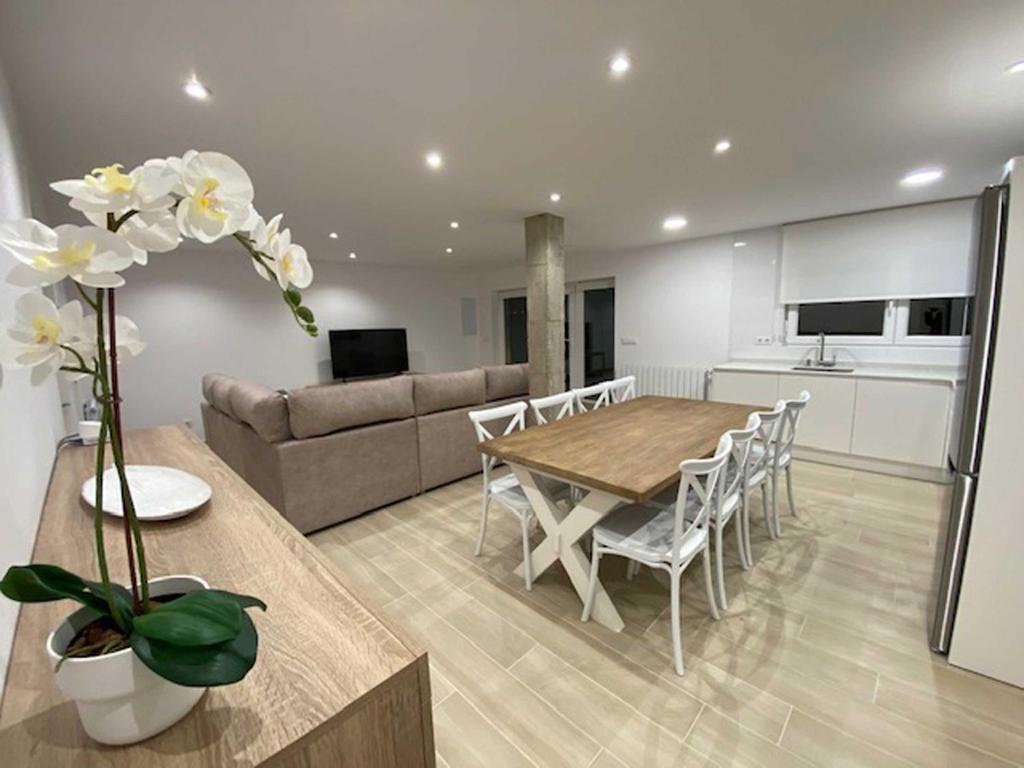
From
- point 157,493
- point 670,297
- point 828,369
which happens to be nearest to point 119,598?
point 157,493

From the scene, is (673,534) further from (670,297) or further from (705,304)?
(670,297)

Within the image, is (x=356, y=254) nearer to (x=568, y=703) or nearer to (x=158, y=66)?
(x=158, y=66)

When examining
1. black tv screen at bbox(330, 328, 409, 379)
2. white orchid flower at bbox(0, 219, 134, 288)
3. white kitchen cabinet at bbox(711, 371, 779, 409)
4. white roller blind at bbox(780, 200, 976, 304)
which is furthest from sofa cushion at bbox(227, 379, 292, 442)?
white roller blind at bbox(780, 200, 976, 304)

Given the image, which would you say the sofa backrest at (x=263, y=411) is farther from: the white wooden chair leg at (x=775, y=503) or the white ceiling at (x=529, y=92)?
the white wooden chair leg at (x=775, y=503)

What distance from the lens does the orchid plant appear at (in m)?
0.46

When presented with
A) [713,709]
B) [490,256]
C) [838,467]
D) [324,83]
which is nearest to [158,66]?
[324,83]

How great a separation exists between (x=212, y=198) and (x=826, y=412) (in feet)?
14.8

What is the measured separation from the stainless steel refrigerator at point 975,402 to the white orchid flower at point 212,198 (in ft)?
7.19

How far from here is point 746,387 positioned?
4230mm

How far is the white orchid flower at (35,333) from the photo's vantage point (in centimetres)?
48

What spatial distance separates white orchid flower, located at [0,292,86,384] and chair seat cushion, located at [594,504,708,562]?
174 centimetres

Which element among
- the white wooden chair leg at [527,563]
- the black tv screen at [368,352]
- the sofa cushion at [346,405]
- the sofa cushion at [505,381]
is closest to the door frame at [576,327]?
the sofa cushion at [505,381]

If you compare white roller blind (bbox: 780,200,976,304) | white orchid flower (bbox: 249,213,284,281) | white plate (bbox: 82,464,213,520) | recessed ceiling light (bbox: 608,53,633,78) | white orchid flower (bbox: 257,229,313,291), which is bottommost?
white plate (bbox: 82,464,213,520)

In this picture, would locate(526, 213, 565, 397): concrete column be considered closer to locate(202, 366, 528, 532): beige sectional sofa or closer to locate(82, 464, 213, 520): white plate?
locate(202, 366, 528, 532): beige sectional sofa
